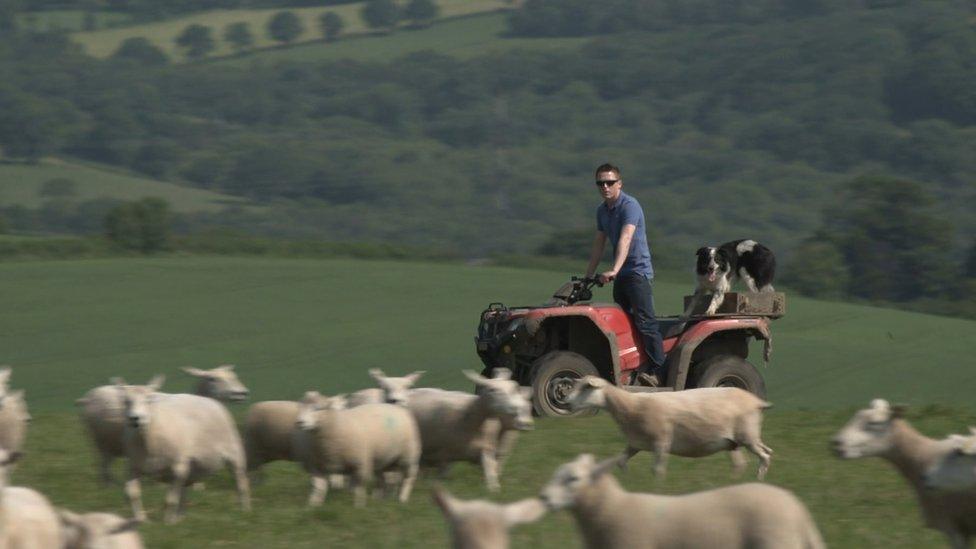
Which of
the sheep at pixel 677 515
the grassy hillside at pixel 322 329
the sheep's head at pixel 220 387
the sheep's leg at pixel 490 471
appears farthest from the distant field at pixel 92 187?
the sheep at pixel 677 515

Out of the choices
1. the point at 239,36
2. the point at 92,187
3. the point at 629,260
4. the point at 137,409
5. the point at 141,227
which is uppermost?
the point at 239,36

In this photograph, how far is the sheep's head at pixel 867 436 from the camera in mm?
8547

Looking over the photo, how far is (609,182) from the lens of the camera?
13.1 m

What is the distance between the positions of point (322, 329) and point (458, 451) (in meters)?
24.3

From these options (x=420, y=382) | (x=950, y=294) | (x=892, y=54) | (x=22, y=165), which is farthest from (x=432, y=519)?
(x=892, y=54)

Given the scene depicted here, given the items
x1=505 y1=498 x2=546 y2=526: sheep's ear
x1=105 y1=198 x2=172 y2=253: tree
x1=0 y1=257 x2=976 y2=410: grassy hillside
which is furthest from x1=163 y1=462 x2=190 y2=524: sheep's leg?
x1=105 y1=198 x2=172 y2=253: tree

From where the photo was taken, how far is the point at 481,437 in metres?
11.1

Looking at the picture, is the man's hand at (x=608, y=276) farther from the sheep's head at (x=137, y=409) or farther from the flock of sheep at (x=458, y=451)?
the sheep's head at (x=137, y=409)

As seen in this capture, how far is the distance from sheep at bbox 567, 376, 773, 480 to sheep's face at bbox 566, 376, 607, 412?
26 millimetres

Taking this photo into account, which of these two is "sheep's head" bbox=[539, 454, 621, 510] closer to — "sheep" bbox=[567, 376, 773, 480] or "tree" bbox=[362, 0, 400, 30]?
"sheep" bbox=[567, 376, 773, 480]

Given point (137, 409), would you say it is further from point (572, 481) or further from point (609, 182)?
point (609, 182)

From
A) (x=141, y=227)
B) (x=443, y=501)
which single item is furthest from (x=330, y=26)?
(x=443, y=501)

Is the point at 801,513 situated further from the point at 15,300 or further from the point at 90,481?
the point at 15,300

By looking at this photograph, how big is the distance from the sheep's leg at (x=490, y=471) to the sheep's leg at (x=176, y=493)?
208 centimetres
